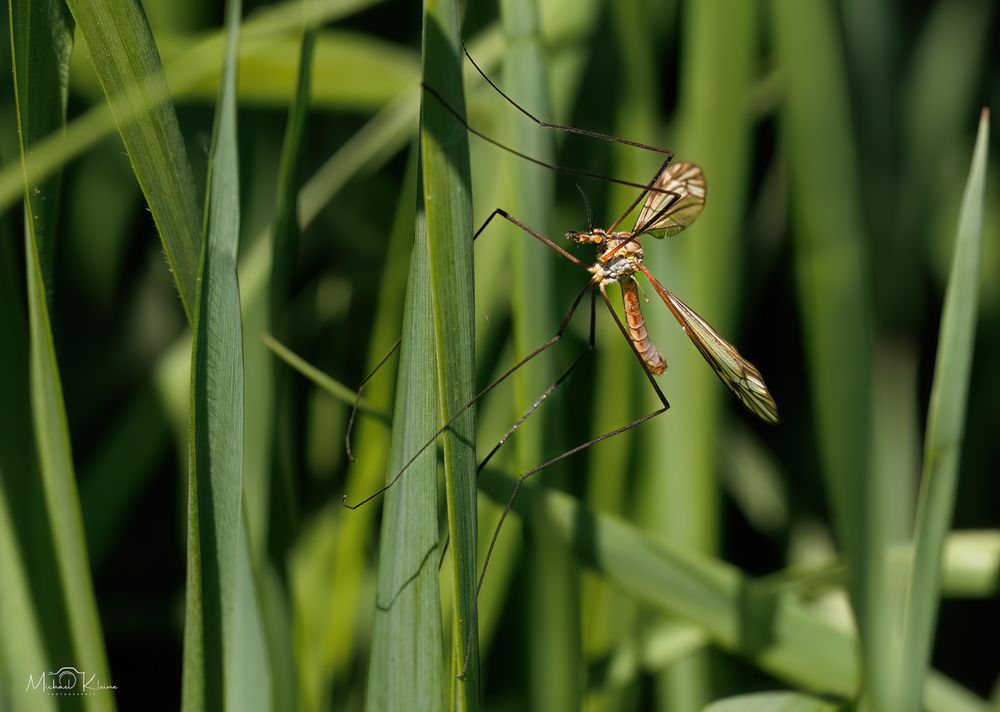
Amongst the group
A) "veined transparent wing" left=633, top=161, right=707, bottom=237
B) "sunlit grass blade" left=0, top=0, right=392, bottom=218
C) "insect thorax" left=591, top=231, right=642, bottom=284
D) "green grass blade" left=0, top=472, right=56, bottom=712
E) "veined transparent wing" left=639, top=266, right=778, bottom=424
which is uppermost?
"sunlit grass blade" left=0, top=0, right=392, bottom=218

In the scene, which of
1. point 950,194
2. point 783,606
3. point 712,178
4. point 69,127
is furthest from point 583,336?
point 950,194

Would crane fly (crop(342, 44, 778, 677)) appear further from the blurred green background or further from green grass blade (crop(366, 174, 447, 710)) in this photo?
green grass blade (crop(366, 174, 447, 710))

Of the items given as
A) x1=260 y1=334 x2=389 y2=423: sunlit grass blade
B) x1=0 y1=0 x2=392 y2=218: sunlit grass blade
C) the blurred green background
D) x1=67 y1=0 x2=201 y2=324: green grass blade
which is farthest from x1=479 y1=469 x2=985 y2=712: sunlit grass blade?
x1=0 y1=0 x2=392 y2=218: sunlit grass blade

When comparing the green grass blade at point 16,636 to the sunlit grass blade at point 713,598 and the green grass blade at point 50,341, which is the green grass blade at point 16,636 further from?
the sunlit grass blade at point 713,598

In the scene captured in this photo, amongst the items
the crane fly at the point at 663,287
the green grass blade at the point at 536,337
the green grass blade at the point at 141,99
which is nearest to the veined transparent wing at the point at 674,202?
the crane fly at the point at 663,287

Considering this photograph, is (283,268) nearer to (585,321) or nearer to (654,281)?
(654,281)

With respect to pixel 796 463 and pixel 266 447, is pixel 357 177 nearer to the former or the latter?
pixel 266 447

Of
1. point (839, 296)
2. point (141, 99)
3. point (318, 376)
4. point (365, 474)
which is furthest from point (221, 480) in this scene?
point (839, 296)
